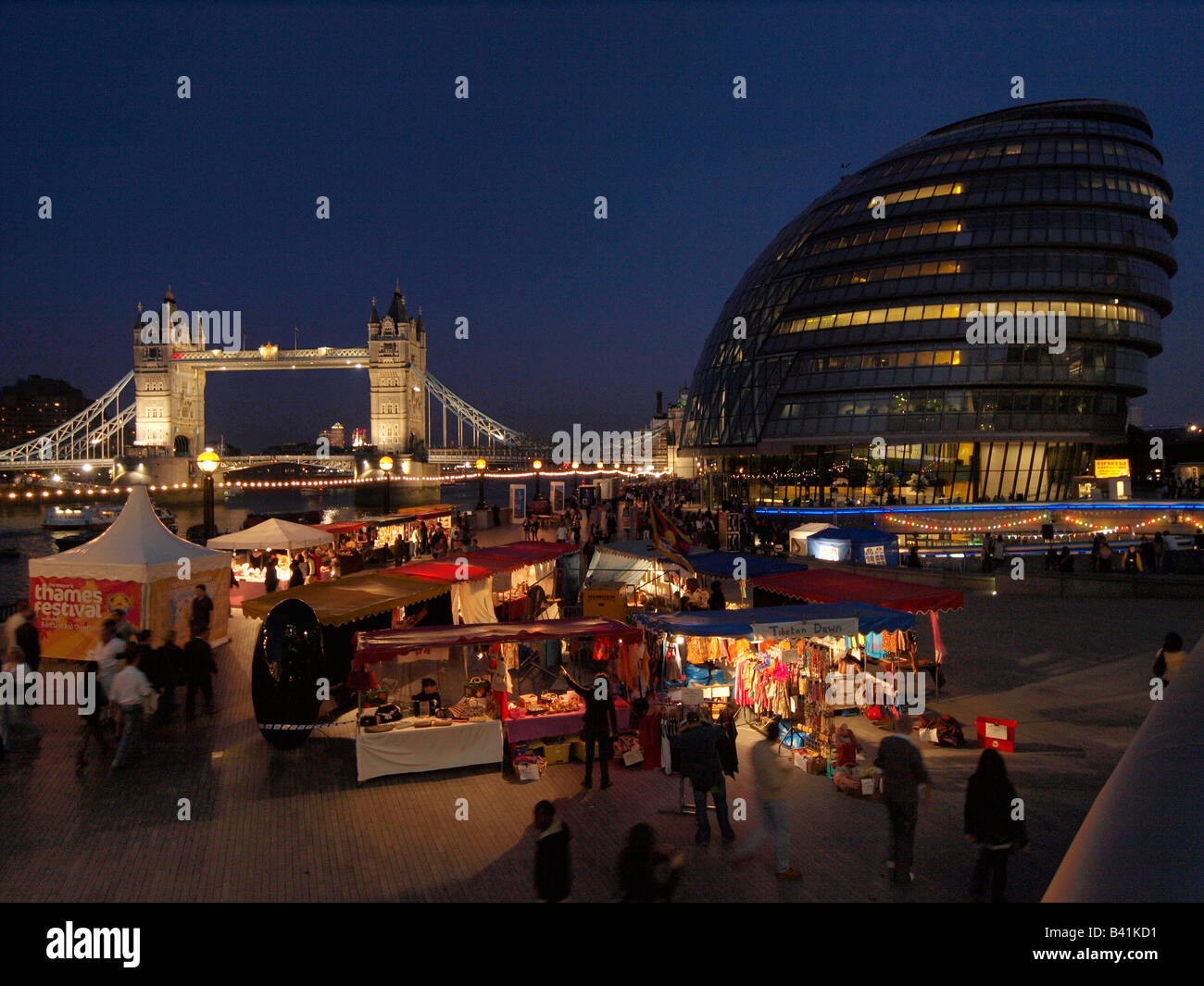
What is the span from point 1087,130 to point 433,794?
6352 centimetres

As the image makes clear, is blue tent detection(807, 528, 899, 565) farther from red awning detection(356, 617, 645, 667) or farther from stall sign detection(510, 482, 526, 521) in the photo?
stall sign detection(510, 482, 526, 521)

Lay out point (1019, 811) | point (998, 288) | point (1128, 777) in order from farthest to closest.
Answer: point (998, 288) → point (1019, 811) → point (1128, 777)

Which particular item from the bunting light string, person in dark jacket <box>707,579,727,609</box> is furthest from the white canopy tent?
the bunting light string

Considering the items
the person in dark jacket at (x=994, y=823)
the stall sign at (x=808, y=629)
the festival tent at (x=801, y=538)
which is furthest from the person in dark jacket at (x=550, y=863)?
the festival tent at (x=801, y=538)

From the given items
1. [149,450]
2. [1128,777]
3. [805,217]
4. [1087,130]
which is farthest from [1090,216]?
[149,450]

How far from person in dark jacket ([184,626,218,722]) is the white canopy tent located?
9564 mm

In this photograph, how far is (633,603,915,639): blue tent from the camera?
36.1ft

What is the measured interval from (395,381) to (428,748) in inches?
4059

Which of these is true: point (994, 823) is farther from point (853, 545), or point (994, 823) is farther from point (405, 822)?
point (853, 545)

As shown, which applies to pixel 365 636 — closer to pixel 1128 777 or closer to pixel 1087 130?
pixel 1128 777

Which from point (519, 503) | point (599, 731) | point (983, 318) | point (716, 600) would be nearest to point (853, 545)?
point (716, 600)

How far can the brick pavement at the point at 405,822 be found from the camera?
22.2 ft

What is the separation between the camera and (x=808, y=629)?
11039mm
